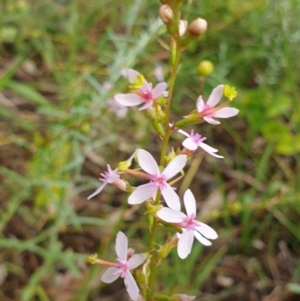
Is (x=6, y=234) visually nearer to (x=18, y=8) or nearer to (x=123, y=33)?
(x=18, y=8)

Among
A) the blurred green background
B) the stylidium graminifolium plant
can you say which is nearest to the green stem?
the stylidium graminifolium plant

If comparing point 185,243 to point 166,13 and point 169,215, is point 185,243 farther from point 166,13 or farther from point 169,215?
point 166,13

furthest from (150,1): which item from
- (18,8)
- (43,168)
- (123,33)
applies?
(43,168)

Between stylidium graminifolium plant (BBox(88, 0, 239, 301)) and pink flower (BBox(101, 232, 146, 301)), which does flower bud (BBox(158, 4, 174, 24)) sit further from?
pink flower (BBox(101, 232, 146, 301))

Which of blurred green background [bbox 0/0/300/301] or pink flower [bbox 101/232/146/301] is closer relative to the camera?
pink flower [bbox 101/232/146/301]

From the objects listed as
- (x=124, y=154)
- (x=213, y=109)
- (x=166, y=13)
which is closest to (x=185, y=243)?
(x=213, y=109)

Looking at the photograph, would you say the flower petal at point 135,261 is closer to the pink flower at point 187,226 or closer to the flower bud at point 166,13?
the pink flower at point 187,226

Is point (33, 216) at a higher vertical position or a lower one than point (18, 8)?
lower
